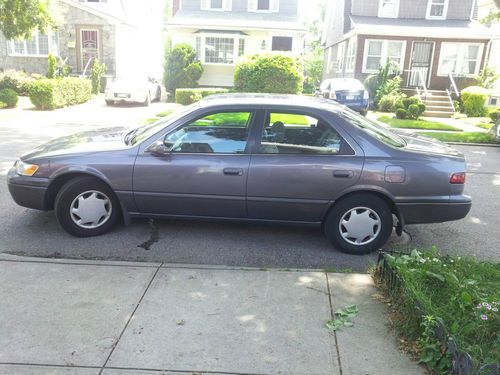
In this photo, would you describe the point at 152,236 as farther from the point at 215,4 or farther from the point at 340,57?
the point at 340,57

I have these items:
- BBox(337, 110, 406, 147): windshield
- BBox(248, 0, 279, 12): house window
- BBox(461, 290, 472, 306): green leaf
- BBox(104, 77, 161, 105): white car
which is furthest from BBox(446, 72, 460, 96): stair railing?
BBox(461, 290, 472, 306): green leaf

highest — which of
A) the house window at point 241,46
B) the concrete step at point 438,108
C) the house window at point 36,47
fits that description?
the house window at point 241,46

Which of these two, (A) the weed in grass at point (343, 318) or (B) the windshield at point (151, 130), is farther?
(B) the windshield at point (151, 130)

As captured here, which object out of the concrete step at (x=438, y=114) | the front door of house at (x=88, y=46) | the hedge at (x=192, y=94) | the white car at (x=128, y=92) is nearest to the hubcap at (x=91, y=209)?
the hedge at (x=192, y=94)

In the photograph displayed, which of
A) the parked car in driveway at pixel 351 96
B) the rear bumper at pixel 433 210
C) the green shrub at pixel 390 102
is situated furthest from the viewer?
the green shrub at pixel 390 102

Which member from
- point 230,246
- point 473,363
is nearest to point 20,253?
point 230,246

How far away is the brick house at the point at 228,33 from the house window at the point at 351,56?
281 cm

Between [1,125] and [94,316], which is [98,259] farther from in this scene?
[1,125]

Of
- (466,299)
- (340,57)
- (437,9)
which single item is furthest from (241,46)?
(466,299)

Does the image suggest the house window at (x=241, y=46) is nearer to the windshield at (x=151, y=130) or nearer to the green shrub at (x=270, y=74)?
the green shrub at (x=270, y=74)

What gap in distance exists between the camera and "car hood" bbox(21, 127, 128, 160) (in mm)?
5352

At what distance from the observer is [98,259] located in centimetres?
484

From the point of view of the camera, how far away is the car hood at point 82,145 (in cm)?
535

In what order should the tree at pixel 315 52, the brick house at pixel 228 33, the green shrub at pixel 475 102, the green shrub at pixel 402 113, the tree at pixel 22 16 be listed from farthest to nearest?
the tree at pixel 315 52
the brick house at pixel 228 33
the green shrub at pixel 475 102
the green shrub at pixel 402 113
the tree at pixel 22 16
